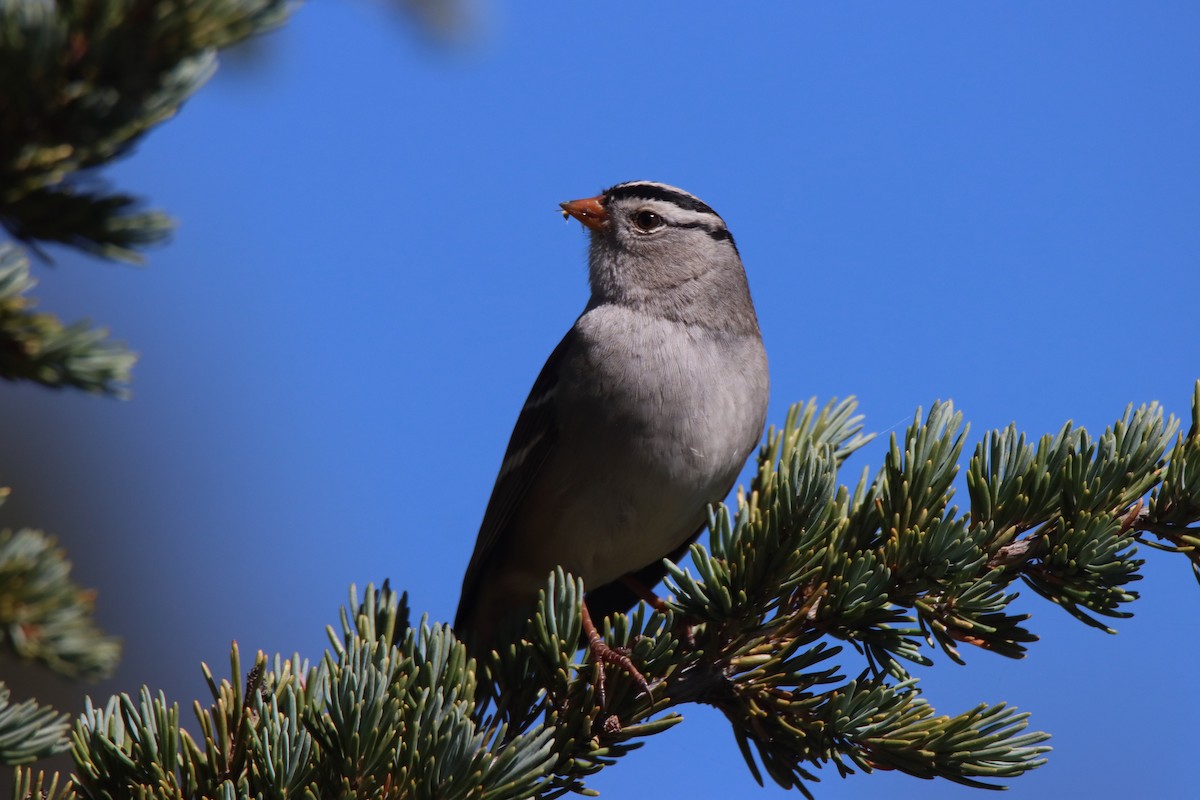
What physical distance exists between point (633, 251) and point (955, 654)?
278 cm

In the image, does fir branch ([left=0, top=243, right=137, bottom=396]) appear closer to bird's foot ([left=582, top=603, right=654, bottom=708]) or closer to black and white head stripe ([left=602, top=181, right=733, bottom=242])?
bird's foot ([left=582, top=603, right=654, bottom=708])

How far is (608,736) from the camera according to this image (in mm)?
2166

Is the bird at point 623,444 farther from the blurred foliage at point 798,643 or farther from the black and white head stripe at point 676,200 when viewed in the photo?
→ the blurred foliage at point 798,643

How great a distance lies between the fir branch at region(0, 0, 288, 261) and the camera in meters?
1.06

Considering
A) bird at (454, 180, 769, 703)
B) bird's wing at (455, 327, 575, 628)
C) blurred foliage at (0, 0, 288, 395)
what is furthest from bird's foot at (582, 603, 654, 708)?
bird's wing at (455, 327, 575, 628)

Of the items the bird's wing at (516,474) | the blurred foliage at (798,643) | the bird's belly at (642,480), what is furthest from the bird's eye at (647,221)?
the blurred foliage at (798,643)

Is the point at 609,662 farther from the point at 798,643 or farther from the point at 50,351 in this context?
the point at 50,351

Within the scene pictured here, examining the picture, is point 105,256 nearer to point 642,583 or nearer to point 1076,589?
point 1076,589

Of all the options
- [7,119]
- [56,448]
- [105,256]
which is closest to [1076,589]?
[105,256]

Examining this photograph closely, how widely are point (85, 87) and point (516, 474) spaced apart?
2858mm

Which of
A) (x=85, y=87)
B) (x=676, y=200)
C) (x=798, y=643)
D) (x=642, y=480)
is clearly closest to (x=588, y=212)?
(x=676, y=200)

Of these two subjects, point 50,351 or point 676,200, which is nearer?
point 50,351

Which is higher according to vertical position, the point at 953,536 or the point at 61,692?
the point at 61,692

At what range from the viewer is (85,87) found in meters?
1.08
